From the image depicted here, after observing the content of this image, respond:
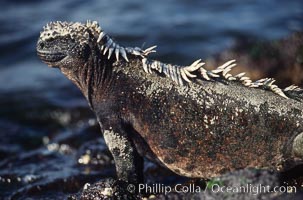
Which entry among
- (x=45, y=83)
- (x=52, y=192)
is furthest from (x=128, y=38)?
(x=52, y=192)

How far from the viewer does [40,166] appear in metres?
8.30

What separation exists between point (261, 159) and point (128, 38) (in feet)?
37.1

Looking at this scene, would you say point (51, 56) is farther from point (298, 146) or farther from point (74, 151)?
point (74, 151)

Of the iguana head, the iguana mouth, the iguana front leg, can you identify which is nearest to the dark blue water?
the iguana head

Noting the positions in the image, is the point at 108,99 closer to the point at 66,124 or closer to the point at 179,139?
the point at 179,139

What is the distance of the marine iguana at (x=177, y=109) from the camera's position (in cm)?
523

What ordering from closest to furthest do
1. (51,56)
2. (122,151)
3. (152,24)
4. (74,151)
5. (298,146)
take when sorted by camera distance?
(298,146), (122,151), (51,56), (74,151), (152,24)

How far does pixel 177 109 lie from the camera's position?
214 inches

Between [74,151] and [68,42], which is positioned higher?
[68,42]

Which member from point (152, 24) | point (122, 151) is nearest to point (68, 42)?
point (122, 151)

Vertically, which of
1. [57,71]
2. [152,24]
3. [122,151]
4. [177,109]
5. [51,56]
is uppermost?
[152,24]

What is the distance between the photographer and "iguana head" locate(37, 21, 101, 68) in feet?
18.6

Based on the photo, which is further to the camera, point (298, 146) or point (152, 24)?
point (152, 24)

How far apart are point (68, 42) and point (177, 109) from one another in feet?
4.43
